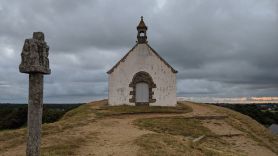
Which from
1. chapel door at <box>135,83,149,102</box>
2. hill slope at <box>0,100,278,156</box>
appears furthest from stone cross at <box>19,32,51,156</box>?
chapel door at <box>135,83,149,102</box>

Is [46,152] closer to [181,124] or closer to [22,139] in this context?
[22,139]

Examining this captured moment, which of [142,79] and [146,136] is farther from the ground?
[142,79]

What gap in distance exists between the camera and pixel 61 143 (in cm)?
1470

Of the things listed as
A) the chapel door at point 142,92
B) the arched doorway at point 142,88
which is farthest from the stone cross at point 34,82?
the chapel door at point 142,92

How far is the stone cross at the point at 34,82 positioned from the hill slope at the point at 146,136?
13.8 feet

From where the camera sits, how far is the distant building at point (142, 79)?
31438mm

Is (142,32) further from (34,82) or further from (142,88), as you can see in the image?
(34,82)

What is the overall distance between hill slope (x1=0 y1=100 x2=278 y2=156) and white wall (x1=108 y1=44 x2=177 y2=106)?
1690mm

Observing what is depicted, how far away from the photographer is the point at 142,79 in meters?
31.5

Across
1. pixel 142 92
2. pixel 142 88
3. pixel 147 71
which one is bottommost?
pixel 142 92

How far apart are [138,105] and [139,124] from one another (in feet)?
30.5

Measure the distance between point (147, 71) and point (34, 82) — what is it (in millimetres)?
23223

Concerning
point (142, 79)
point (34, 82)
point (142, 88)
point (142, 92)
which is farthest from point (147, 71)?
point (34, 82)

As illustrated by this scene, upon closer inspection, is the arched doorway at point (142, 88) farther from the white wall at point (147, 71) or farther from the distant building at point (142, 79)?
the white wall at point (147, 71)
